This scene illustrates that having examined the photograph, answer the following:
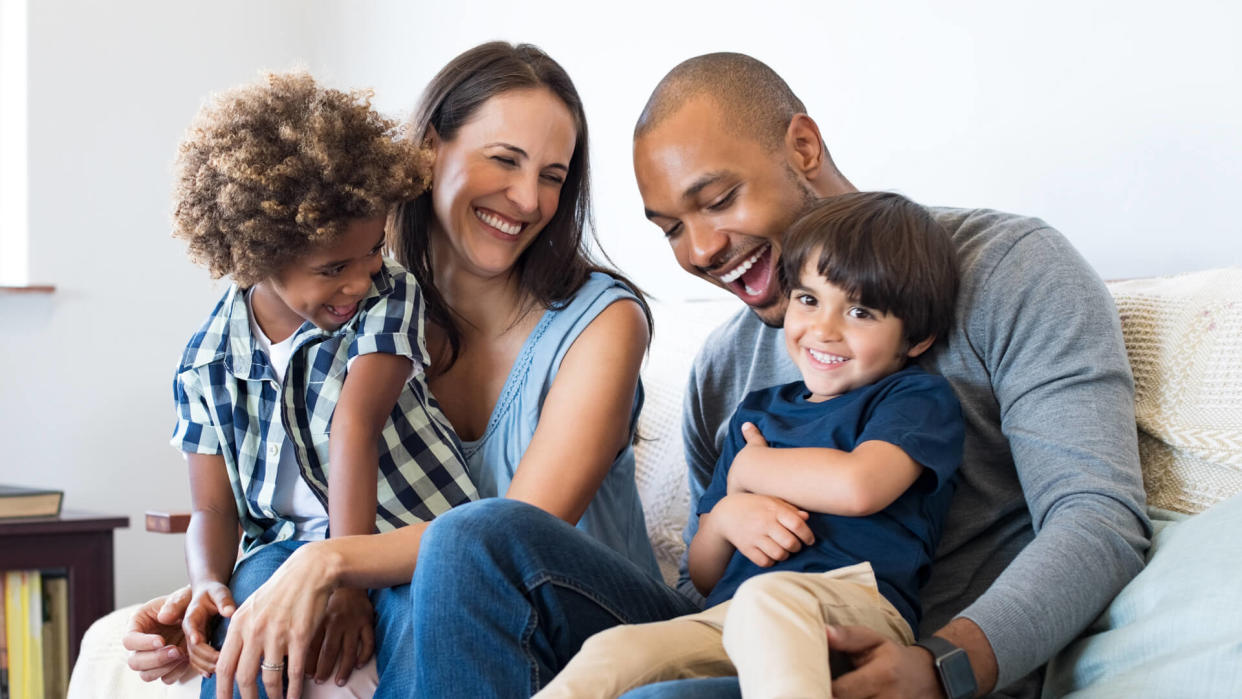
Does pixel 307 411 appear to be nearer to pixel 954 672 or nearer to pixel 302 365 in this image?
pixel 302 365

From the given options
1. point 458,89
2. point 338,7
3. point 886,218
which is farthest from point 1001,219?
point 338,7

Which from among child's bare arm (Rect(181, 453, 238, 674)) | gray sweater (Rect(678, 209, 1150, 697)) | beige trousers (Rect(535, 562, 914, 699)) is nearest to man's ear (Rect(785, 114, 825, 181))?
gray sweater (Rect(678, 209, 1150, 697))

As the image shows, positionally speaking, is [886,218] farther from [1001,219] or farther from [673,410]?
[673,410]

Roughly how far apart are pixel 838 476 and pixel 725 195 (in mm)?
524

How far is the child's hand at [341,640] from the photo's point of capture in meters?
1.25

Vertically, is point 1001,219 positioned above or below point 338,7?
below

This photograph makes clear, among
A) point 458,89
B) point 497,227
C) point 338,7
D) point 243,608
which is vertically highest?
point 338,7

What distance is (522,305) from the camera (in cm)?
168

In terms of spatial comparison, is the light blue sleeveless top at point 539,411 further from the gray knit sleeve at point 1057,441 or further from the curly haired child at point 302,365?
the gray knit sleeve at point 1057,441

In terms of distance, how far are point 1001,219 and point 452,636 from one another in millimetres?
789

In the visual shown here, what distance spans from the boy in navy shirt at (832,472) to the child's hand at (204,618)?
550mm

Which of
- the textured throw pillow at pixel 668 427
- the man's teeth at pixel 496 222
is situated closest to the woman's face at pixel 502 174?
the man's teeth at pixel 496 222

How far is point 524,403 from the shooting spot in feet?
5.20

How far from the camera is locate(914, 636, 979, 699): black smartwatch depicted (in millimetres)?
954
